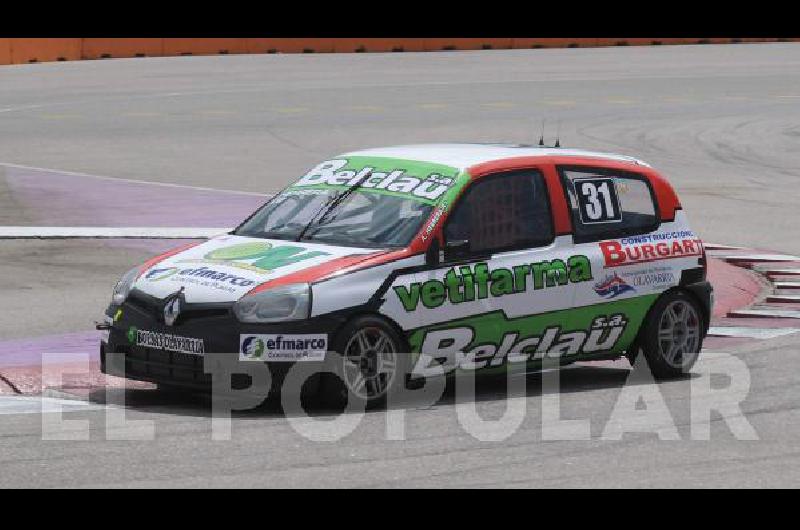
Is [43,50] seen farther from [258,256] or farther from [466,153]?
[258,256]

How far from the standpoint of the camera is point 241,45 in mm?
53000

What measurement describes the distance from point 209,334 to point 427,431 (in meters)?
1.38

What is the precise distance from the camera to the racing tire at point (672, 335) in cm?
1234

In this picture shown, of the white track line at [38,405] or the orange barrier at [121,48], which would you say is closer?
the white track line at [38,405]

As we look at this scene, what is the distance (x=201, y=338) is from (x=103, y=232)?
895cm

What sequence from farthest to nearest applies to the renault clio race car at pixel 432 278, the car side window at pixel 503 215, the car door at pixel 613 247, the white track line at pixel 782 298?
1. the white track line at pixel 782 298
2. the car door at pixel 613 247
3. the car side window at pixel 503 215
4. the renault clio race car at pixel 432 278

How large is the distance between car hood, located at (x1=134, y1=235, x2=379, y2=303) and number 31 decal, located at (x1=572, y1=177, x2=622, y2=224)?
167cm

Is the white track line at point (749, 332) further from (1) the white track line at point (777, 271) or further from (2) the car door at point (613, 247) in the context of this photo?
(1) the white track line at point (777, 271)

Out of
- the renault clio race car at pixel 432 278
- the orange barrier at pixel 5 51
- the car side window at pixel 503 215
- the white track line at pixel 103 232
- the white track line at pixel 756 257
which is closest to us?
the renault clio race car at pixel 432 278

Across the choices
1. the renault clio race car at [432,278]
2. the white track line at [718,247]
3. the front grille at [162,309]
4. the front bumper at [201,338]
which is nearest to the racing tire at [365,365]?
the renault clio race car at [432,278]

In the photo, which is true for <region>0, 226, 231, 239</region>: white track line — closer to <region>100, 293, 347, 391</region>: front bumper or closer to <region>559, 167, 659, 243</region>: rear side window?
<region>559, 167, 659, 243</region>: rear side window

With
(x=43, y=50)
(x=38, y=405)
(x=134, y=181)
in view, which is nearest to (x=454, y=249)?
(x=38, y=405)

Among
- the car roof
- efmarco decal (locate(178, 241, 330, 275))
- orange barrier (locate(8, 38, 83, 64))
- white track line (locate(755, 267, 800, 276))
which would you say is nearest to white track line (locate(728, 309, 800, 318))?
white track line (locate(755, 267, 800, 276))

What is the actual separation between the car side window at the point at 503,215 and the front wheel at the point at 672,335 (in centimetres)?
108
